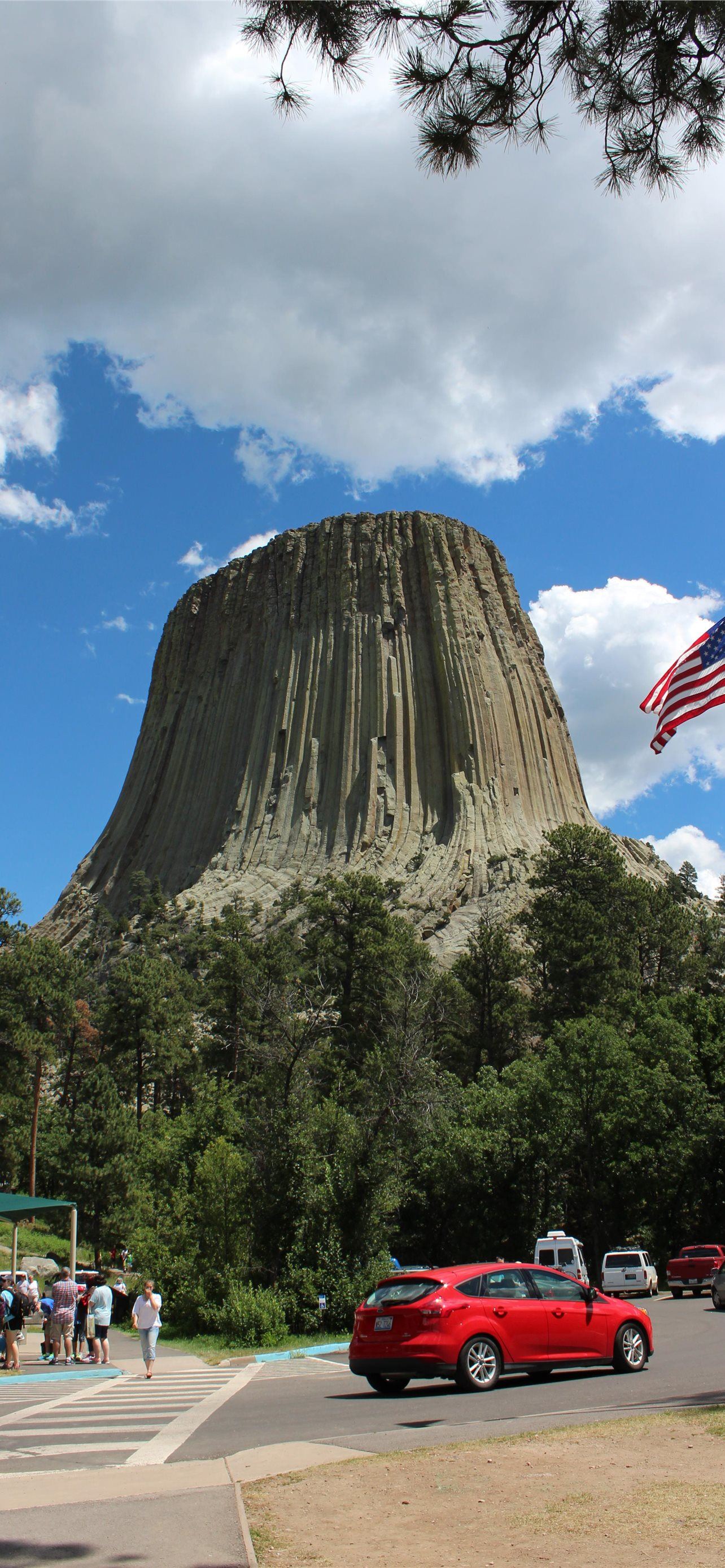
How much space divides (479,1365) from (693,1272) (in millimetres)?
18699

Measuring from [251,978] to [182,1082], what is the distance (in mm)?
14176

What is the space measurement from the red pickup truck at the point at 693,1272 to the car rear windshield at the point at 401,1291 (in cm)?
1859

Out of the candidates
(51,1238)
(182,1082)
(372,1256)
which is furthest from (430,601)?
(372,1256)

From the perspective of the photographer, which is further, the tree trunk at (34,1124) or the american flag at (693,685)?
the tree trunk at (34,1124)

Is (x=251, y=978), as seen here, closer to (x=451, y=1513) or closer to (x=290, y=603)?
(x=451, y=1513)

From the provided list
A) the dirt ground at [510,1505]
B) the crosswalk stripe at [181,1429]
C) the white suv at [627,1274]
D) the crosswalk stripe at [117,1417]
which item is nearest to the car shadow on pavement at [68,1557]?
the dirt ground at [510,1505]

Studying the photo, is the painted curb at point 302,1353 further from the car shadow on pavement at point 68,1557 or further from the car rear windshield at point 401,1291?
the car shadow on pavement at point 68,1557

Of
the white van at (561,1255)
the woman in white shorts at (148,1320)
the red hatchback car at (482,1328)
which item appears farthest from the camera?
the white van at (561,1255)

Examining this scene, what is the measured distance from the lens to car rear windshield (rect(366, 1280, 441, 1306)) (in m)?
10.5

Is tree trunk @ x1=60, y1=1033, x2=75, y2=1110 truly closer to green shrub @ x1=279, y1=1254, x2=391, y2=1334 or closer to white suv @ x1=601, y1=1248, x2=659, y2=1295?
white suv @ x1=601, y1=1248, x2=659, y2=1295

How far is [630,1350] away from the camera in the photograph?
1166 centimetres

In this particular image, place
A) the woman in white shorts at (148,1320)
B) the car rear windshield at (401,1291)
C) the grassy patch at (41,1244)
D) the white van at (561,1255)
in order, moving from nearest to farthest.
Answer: the car rear windshield at (401,1291) → the woman in white shorts at (148,1320) → the white van at (561,1255) → the grassy patch at (41,1244)

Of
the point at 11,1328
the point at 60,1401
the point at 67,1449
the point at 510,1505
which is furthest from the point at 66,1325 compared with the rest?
the point at 510,1505

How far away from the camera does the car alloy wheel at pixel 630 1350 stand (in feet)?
37.8
